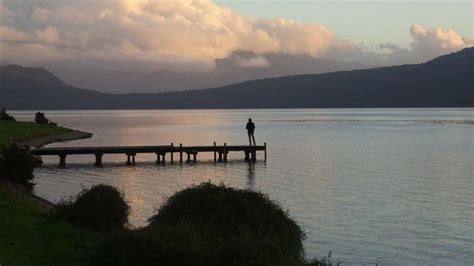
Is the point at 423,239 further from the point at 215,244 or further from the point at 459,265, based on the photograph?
the point at 215,244

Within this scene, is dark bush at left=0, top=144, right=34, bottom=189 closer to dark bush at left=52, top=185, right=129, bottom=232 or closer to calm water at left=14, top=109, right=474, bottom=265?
calm water at left=14, top=109, right=474, bottom=265

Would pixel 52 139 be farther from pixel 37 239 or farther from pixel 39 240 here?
pixel 39 240

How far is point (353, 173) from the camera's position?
54562 millimetres

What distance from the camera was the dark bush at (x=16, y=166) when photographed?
36.9 m

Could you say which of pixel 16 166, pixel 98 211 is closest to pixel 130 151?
pixel 16 166

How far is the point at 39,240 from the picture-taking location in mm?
18641

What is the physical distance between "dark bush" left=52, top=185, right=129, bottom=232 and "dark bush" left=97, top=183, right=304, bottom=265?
3.72 meters

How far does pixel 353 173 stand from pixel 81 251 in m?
39.6

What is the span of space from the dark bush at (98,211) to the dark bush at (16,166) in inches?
630

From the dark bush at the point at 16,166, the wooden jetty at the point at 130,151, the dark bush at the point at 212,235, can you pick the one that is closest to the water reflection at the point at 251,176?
the wooden jetty at the point at 130,151

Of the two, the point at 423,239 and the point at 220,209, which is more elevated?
the point at 220,209

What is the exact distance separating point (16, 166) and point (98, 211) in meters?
18.3

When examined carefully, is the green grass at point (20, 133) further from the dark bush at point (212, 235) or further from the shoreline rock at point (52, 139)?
the dark bush at point (212, 235)

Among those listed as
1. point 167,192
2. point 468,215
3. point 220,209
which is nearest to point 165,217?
point 220,209
